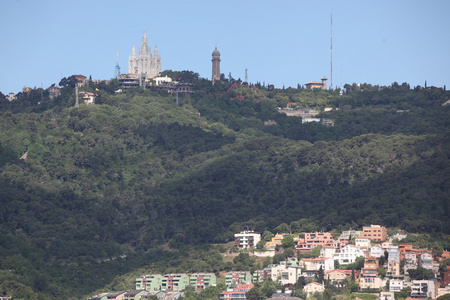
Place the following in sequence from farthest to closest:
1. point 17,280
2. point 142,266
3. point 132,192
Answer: point 132,192 < point 142,266 < point 17,280

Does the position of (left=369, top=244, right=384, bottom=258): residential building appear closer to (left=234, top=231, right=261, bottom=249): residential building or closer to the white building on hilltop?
(left=234, top=231, right=261, bottom=249): residential building

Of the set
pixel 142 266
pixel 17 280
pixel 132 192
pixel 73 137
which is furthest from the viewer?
pixel 73 137

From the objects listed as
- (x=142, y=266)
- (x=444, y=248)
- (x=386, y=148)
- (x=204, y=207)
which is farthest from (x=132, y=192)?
(x=444, y=248)

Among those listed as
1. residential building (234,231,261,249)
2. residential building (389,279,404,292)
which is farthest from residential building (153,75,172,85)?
residential building (389,279,404,292)

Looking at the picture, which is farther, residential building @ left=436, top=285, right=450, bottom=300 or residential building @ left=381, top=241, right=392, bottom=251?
residential building @ left=381, top=241, right=392, bottom=251

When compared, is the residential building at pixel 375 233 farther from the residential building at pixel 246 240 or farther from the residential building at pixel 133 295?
the residential building at pixel 133 295

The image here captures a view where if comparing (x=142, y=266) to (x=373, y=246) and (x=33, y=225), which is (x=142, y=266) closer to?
(x=33, y=225)
